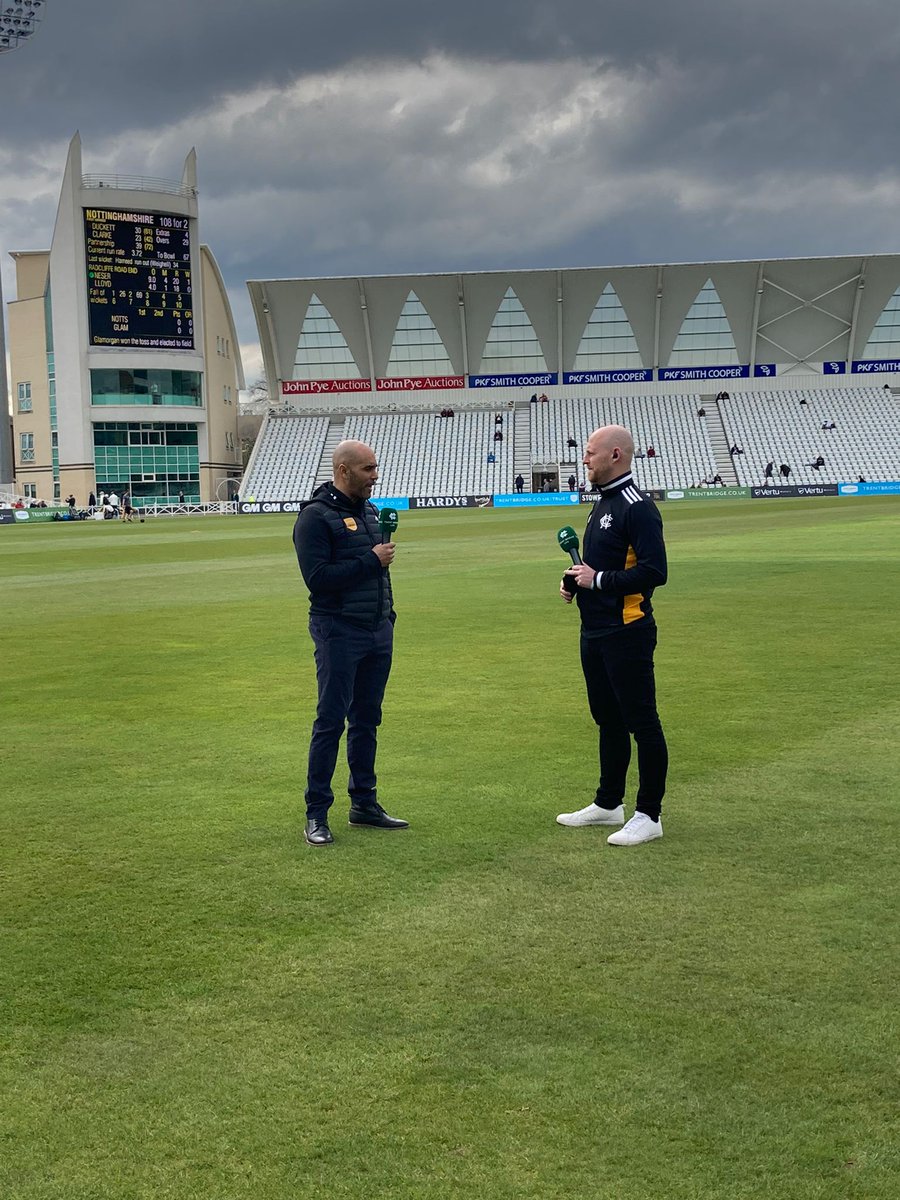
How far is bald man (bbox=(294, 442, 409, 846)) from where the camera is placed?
22.3 ft

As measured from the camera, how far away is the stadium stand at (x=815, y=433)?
268ft

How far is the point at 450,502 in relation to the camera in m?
77.0

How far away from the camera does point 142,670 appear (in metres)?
13.4

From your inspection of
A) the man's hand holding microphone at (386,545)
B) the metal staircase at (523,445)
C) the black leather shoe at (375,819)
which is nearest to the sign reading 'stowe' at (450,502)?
the metal staircase at (523,445)

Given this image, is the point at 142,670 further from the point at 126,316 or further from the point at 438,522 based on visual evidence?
the point at 126,316

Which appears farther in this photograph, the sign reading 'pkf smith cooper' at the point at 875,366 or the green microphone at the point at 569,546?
the sign reading 'pkf smith cooper' at the point at 875,366

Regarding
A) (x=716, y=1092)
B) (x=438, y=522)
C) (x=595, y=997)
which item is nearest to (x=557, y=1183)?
(x=716, y=1092)

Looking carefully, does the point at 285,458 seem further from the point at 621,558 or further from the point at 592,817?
the point at 621,558

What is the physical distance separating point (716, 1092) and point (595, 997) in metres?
0.81

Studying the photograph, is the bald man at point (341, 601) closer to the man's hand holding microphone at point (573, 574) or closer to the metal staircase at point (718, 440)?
the man's hand holding microphone at point (573, 574)

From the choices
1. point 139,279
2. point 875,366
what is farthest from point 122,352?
point 875,366

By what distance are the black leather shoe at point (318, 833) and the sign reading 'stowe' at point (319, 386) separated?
88.0 metres

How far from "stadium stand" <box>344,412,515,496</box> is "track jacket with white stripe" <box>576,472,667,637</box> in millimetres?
73031

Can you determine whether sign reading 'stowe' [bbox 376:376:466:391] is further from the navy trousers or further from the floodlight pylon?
the navy trousers
